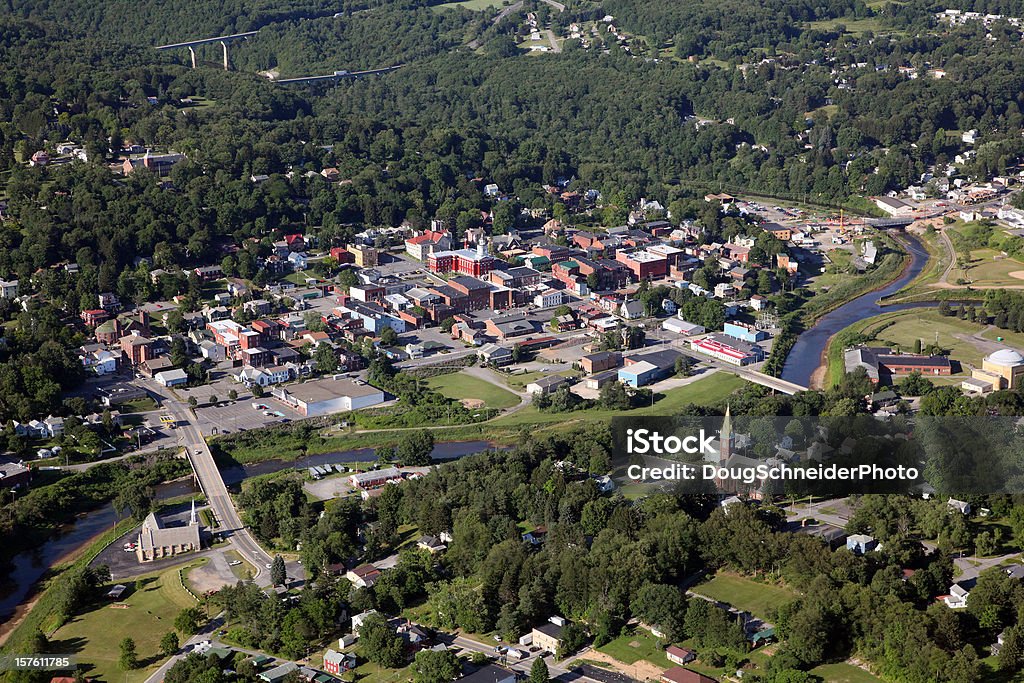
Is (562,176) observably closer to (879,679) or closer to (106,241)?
(106,241)

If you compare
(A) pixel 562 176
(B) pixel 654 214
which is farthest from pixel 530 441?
(A) pixel 562 176

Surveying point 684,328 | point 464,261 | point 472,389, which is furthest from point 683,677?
point 464,261

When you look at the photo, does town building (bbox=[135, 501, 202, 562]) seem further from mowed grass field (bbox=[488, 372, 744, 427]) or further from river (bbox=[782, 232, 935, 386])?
river (bbox=[782, 232, 935, 386])

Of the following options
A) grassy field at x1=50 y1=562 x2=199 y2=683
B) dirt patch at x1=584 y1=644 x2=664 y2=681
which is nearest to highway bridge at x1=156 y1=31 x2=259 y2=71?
grassy field at x1=50 y1=562 x2=199 y2=683

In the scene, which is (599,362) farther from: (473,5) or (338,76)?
(473,5)

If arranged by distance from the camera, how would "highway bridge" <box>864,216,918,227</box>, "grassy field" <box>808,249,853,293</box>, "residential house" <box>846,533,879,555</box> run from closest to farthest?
Result: "residential house" <box>846,533,879,555</box>
"grassy field" <box>808,249,853,293</box>
"highway bridge" <box>864,216,918,227</box>

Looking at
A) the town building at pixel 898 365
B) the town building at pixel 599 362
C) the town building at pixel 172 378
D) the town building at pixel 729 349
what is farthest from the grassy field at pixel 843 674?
the town building at pixel 172 378
